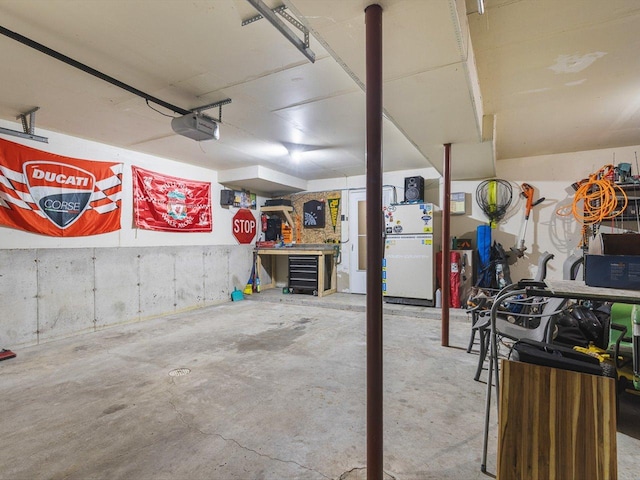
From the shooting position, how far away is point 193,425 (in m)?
1.99

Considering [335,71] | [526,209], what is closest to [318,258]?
[526,209]

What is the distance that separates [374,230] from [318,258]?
4.75m

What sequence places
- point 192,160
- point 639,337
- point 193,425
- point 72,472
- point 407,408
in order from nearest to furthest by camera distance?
point 72,472 → point 639,337 → point 193,425 → point 407,408 → point 192,160

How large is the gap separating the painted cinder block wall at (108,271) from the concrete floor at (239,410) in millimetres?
394

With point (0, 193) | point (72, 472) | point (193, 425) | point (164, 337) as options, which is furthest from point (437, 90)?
point (0, 193)

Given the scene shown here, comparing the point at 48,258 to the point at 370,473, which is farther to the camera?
the point at 48,258

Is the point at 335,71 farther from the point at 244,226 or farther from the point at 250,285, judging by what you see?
the point at 250,285

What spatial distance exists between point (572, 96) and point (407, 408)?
3366mm

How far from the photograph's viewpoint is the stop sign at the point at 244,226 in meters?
6.43

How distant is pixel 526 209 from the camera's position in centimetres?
505

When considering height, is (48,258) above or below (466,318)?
above

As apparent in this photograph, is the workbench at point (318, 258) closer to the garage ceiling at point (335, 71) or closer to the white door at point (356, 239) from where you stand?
the white door at point (356, 239)

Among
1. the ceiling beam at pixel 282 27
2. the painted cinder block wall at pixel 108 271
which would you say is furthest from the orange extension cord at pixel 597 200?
the painted cinder block wall at pixel 108 271

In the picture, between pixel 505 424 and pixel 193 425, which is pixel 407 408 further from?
pixel 193 425
